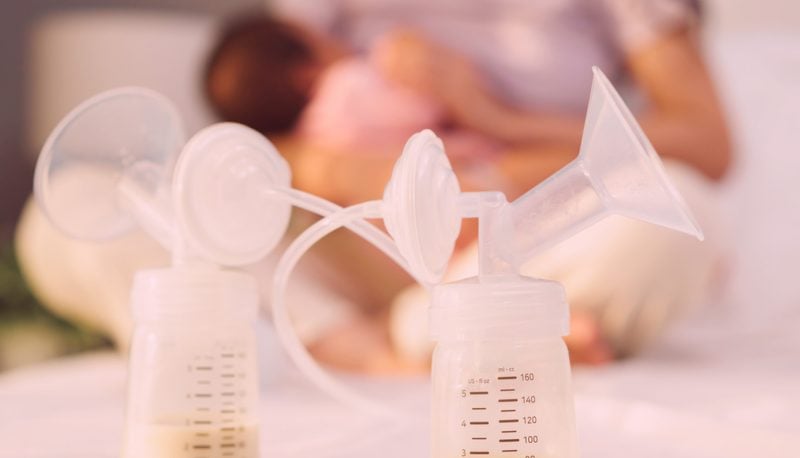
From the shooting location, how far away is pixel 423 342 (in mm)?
987

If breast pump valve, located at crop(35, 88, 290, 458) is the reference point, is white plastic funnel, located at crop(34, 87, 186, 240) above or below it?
above

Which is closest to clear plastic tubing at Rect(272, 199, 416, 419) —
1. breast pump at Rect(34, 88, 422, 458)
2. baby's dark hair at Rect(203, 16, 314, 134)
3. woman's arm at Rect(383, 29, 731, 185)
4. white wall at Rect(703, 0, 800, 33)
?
breast pump at Rect(34, 88, 422, 458)

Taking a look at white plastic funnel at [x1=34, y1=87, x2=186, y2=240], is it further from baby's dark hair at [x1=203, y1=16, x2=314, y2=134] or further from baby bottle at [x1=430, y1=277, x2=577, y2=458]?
baby's dark hair at [x1=203, y1=16, x2=314, y2=134]

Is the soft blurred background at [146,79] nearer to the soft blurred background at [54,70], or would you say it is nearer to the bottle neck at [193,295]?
the soft blurred background at [54,70]

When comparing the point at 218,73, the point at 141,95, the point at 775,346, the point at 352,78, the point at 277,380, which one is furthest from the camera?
the point at 218,73

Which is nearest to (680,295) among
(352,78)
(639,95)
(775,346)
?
A: (775,346)

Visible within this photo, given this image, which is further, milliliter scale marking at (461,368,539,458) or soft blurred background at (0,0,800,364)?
soft blurred background at (0,0,800,364)

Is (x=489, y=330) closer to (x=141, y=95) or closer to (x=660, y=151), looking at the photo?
(x=141, y=95)

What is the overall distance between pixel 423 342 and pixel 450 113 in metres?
0.38

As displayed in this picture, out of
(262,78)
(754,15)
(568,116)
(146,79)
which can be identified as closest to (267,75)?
(262,78)

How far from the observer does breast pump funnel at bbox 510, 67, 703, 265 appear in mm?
391

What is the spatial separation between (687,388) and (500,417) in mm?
487

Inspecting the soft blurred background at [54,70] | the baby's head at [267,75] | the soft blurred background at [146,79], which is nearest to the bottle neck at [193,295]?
the baby's head at [267,75]

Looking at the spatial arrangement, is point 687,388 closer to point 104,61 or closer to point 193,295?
point 193,295
